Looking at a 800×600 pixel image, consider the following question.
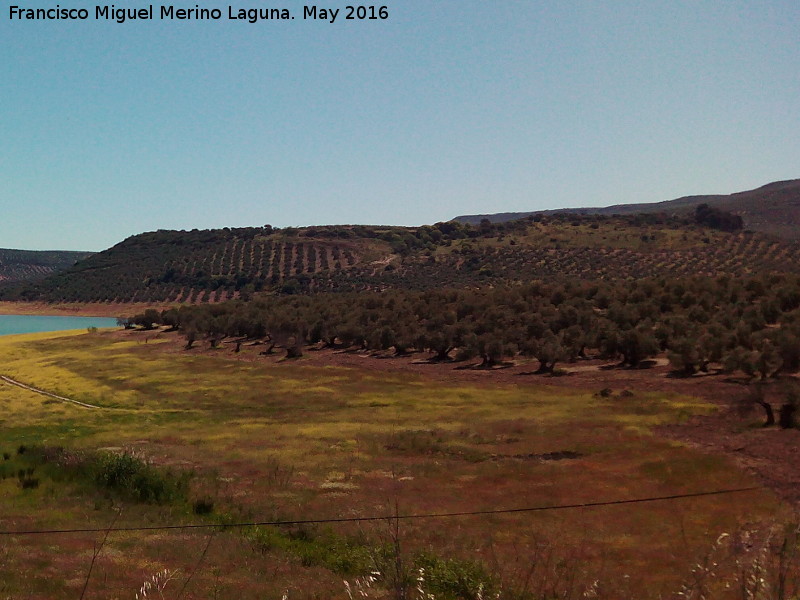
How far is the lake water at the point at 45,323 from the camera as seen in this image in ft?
404

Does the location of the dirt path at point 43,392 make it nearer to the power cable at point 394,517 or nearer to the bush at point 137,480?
the bush at point 137,480

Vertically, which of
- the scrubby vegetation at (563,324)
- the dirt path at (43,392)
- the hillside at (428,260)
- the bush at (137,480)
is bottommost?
the dirt path at (43,392)

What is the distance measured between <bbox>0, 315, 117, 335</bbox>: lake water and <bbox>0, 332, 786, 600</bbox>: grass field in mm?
82710

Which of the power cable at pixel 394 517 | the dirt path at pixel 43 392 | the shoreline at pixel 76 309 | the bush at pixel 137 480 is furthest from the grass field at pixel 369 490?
the shoreline at pixel 76 309

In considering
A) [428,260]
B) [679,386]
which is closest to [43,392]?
[679,386]

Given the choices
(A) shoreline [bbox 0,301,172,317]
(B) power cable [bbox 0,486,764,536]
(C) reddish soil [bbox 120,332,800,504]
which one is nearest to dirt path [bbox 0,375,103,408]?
(C) reddish soil [bbox 120,332,800,504]

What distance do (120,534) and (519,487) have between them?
14109 mm

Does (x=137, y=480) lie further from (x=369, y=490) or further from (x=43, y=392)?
(x=43, y=392)

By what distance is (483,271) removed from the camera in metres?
132

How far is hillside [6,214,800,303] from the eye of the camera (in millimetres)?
121806

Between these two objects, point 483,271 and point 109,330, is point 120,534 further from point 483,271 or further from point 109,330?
point 483,271

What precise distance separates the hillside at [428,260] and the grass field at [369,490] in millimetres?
80142

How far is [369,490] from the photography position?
24.2 meters

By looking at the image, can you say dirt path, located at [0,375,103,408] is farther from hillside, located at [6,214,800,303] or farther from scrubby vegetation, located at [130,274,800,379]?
hillside, located at [6,214,800,303]
